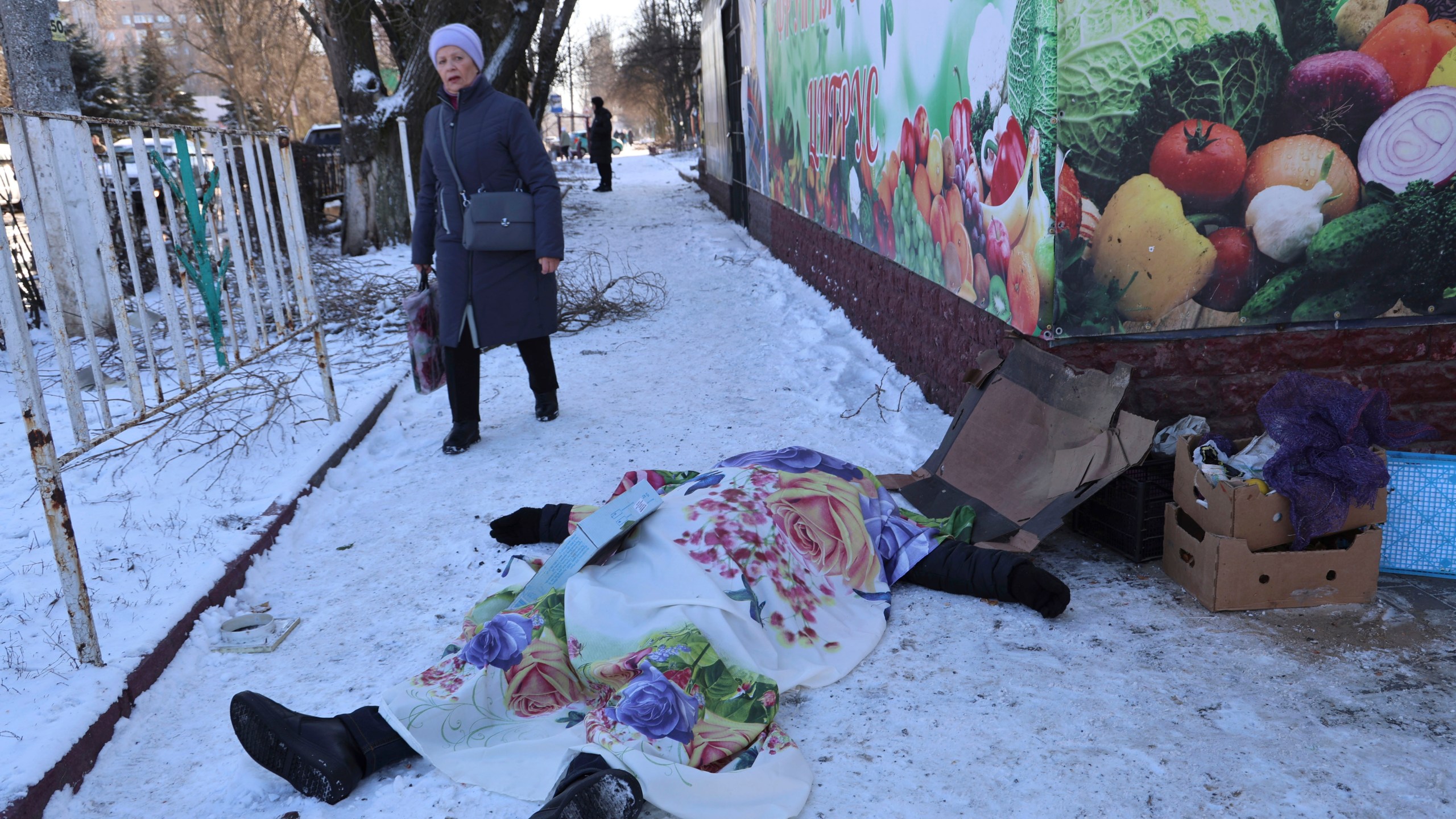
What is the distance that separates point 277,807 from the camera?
2.15 meters

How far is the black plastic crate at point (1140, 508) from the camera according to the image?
3150 millimetres

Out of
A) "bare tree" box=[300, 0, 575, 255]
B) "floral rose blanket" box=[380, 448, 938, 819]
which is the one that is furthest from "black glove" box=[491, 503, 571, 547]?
"bare tree" box=[300, 0, 575, 255]

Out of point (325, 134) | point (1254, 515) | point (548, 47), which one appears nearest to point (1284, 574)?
point (1254, 515)

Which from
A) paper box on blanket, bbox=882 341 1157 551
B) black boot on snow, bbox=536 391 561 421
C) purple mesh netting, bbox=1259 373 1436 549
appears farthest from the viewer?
black boot on snow, bbox=536 391 561 421

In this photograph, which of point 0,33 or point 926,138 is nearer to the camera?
point 926,138

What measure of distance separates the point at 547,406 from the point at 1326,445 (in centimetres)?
356

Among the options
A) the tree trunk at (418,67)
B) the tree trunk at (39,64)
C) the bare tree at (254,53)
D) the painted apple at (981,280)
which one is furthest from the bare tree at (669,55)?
the painted apple at (981,280)

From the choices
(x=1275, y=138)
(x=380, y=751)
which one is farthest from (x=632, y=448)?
(x=1275, y=138)

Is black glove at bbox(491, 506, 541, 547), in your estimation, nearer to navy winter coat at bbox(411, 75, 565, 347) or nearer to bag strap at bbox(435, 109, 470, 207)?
navy winter coat at bbox(411, 75, 565, 347)

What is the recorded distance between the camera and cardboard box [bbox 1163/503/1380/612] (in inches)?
109

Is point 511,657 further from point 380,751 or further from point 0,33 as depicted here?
point 0,33

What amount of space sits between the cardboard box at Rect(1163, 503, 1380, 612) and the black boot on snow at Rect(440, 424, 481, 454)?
3.27 m

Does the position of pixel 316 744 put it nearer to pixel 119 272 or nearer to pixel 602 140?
pixel 119 272

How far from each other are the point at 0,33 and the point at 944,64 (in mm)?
7115
